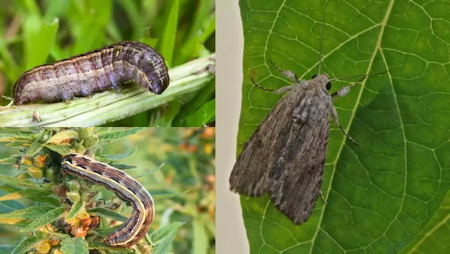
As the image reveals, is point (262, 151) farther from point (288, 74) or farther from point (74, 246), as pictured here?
point (74, 246)

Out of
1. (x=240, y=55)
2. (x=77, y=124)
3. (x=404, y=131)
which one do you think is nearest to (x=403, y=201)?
(x=404, y=131)

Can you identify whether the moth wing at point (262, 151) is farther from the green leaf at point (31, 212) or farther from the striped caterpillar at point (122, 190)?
the green leaf at point (31, 212)

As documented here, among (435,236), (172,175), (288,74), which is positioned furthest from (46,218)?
(435,236)

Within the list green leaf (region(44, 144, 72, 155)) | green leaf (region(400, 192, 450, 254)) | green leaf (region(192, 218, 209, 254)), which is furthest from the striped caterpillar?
green leaf (region(400, 192, 450, 254))

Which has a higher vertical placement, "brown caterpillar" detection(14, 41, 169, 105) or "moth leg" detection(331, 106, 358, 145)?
"brown caterpillar" detection(14, 41, 169, 105)

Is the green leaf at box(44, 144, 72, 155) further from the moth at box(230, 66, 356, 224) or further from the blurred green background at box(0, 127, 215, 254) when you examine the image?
the moth at box(230, 66, 356, 224)

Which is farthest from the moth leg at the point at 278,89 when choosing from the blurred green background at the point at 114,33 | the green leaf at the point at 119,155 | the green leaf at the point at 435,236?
the green leaf at the point at 435,236

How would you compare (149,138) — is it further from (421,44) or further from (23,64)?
(421,44)
